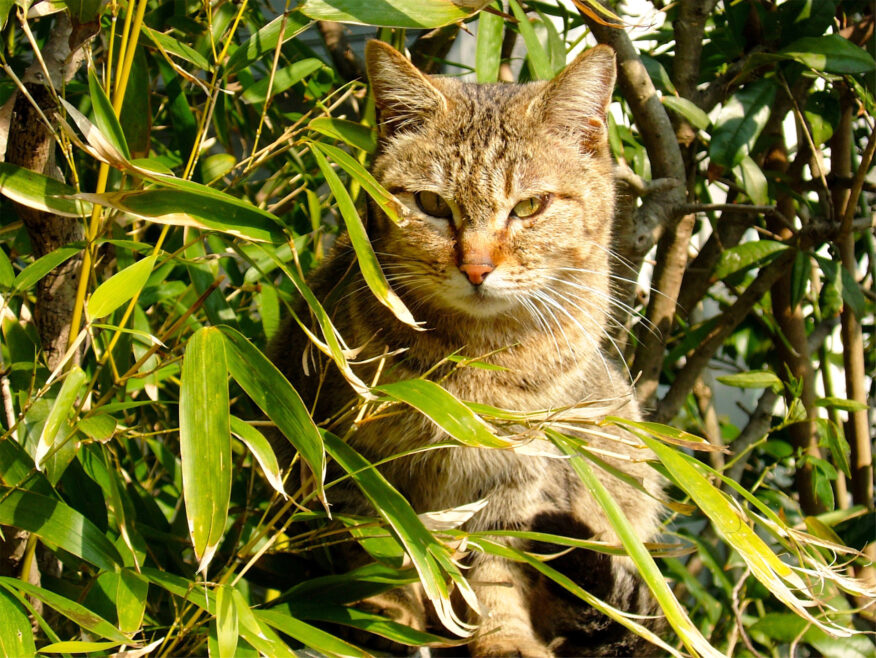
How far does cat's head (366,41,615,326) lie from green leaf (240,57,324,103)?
185 mm

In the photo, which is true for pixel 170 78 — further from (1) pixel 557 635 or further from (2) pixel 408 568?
(1) pixel 557 635

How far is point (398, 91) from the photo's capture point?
153 cm

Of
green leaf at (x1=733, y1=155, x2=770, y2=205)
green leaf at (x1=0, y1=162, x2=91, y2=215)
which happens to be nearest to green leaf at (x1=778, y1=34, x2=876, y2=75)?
green leaf at (x1=733, y1=155, x2=770, y2=205)

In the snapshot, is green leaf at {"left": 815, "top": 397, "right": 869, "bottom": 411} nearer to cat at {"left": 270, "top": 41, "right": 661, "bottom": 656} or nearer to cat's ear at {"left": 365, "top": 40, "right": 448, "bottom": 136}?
cat at {"left": 270, "top": 41, "right": 661, "bottom": 656}

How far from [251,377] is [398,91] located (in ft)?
2.30

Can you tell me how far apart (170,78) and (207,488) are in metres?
1.13

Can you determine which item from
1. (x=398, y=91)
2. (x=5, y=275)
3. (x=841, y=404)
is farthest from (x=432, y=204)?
(x=841, y=404)

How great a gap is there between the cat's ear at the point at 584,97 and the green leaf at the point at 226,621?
97cm

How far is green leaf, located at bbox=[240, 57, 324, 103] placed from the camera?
158 centimetres

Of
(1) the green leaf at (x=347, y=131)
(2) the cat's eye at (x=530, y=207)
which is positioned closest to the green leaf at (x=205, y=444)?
(1) the green leaf at (x=347, y=131)

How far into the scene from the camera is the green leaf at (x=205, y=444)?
0.91 meters

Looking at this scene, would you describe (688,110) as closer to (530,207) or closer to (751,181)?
(751,181)

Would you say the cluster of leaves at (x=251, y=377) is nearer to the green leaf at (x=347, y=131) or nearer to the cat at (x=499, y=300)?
the green leaf at (x=347, y=131)

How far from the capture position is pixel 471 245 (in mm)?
1379
